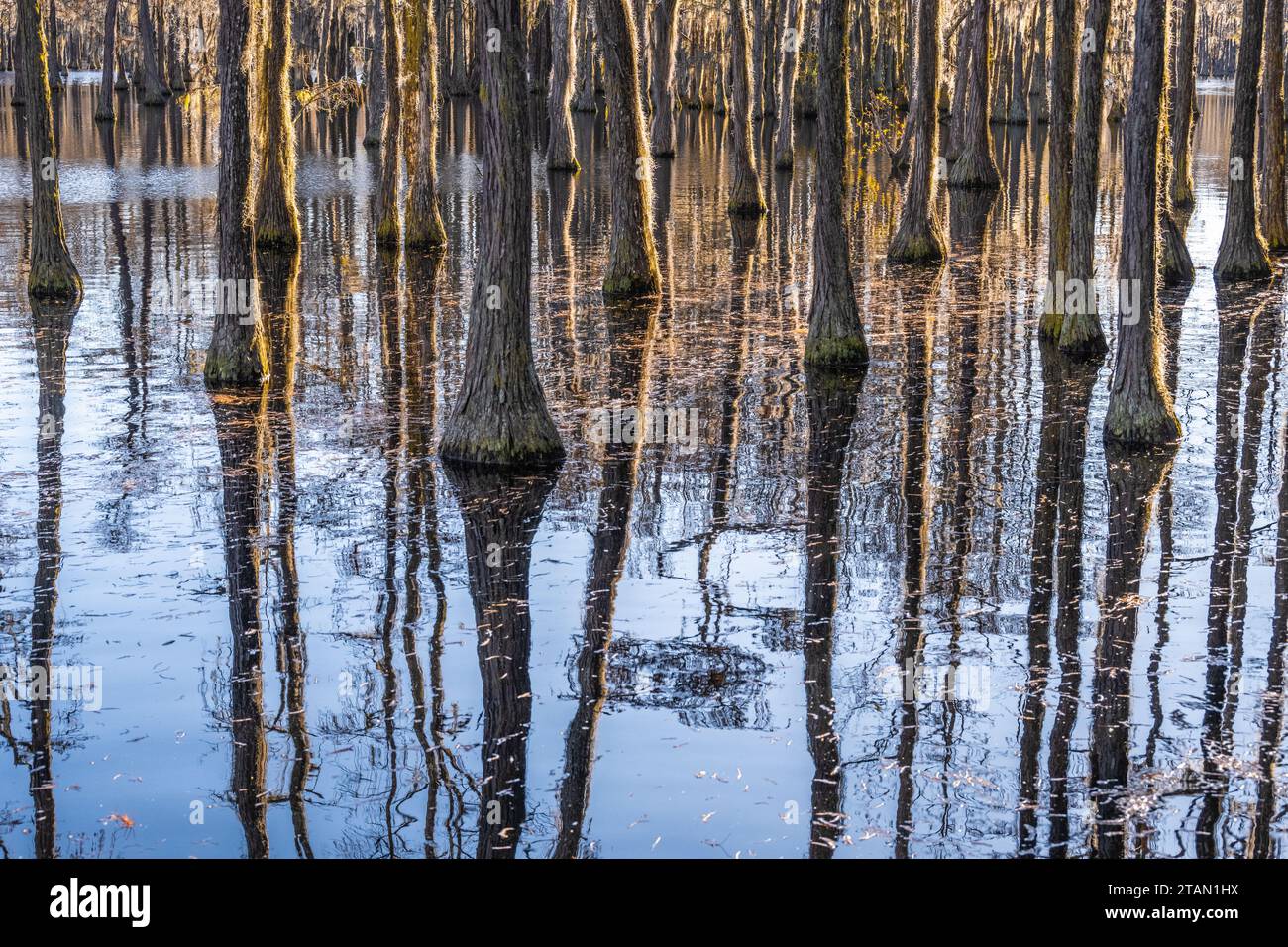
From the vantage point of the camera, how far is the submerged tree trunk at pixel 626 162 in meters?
18.8

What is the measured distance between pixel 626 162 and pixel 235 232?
6.26 m

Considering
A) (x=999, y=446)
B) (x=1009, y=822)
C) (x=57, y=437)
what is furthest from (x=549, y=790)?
(x=57, y=437)

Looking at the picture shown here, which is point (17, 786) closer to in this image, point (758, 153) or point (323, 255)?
point (323, 255)

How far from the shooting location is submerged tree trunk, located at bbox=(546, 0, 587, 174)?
99.0 feet

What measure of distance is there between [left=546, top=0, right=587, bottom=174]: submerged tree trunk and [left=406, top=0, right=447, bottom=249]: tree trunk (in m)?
6.06

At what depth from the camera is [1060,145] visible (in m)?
16.8

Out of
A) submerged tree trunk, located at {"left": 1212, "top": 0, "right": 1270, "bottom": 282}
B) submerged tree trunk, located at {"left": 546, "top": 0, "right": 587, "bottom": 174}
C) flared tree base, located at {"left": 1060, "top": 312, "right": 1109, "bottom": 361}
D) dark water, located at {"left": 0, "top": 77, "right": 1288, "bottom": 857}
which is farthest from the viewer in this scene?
submerged tree trunk, located at {"left": 546, "top": 0, "right": 587, "bottom": 174}

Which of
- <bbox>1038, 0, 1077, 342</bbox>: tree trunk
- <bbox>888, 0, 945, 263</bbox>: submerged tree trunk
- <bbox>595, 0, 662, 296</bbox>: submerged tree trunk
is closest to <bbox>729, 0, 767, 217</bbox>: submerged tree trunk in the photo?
<bbox>888, 0, 945, 263</bbox>: submerged tree trunk

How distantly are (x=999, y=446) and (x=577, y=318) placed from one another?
25.6ft

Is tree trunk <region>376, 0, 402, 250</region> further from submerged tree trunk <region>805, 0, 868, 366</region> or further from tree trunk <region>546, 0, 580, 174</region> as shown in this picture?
submerged tree trunk <region>805, 0, 868, 366</region>

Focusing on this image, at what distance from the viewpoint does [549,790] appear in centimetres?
700

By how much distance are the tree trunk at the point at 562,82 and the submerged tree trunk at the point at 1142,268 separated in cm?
1838
